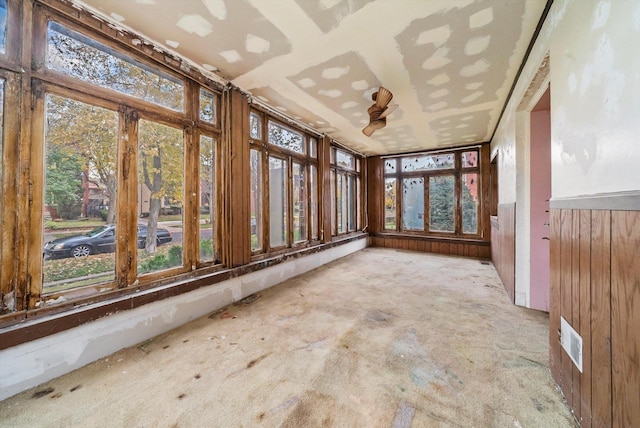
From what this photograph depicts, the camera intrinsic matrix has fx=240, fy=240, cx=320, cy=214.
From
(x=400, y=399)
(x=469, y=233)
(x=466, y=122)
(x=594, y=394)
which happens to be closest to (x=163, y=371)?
(x=400, y=399)

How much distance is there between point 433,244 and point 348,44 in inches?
220

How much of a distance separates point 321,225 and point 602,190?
426 cm

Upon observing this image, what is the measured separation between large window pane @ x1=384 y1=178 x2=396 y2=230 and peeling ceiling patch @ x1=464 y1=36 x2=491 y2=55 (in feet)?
16.1

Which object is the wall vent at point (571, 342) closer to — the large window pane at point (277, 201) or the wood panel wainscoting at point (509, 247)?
the wood panel wainscoting at point (509, 247)

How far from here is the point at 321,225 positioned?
5.22m

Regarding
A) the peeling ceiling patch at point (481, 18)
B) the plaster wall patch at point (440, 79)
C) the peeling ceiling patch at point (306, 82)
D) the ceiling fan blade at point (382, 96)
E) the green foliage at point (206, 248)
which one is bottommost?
the green foliage at point (206, 248)

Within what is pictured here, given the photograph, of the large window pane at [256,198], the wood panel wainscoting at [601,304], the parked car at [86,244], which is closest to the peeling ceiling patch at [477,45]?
the wood panel wainscoting at [601,304]

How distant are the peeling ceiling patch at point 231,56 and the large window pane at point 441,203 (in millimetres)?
5759

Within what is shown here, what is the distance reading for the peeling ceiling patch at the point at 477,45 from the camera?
7.30 feet

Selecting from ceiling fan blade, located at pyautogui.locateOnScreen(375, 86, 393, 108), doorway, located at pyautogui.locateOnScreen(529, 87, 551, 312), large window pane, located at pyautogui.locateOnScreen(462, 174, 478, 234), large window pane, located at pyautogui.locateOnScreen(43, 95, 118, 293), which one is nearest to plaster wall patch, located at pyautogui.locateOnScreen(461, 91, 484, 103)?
doorway, located at pyautogui.locateOnScreen(529, 87, 551, 312)

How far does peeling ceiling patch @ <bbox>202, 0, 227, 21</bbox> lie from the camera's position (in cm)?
185

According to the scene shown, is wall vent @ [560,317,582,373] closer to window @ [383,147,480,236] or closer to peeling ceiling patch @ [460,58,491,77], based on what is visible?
peeling ceiling patch @ [460,58,491,77]

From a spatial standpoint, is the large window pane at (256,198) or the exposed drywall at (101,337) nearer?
the exposed drywall at (101,337)

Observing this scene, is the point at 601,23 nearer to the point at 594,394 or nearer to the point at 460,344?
the point at 594,394
